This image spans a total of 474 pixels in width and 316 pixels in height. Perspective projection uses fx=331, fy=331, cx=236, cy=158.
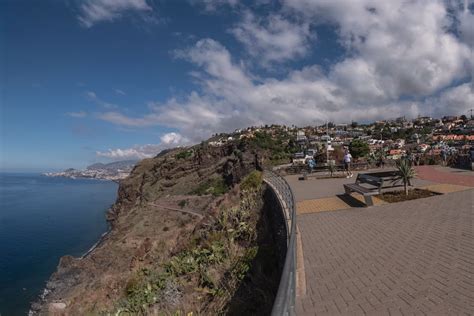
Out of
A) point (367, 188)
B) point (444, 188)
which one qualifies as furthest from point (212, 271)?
point (444, 188)

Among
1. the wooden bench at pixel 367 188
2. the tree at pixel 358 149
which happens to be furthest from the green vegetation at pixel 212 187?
the wooden bench at pixel 367 188

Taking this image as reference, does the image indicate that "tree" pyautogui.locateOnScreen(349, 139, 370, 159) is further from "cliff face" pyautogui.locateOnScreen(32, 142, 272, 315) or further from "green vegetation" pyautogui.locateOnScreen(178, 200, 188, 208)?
"green vegetation" pyautogui.locateOnScreen(178, 200, 188, 208)

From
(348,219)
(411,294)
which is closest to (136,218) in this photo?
(348,219)

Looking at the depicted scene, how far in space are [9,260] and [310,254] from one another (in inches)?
2080

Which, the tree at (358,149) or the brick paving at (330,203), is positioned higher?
the tree at (358,149)

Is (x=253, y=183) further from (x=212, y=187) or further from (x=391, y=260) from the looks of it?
(x=212, y=187)

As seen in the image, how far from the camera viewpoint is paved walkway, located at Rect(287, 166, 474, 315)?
351 centimetres

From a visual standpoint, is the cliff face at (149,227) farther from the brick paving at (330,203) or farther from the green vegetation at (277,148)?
the green vegetation at (277,148)

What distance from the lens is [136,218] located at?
44.6 metres

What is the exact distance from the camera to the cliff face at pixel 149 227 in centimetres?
1641

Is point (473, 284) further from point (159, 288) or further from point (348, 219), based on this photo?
point (159, 288)

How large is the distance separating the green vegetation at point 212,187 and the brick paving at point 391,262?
37966 millimetres

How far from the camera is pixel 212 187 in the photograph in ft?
162

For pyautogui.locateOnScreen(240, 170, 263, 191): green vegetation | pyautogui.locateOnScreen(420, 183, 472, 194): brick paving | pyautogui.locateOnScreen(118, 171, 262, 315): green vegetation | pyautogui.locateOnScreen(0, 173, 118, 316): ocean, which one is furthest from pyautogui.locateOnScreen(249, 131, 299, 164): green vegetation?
pyautogui.locateOnScreen(0, 173, 118, 316): ocean
